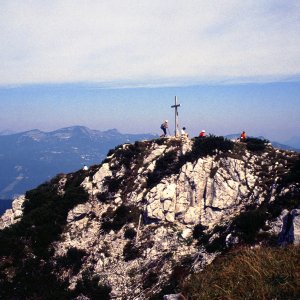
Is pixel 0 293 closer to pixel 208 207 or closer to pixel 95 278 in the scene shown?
pixel 95 278

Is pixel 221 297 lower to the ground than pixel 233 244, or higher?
higher

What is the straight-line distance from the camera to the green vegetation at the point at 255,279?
942cm

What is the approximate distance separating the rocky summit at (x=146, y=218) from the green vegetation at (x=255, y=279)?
38.6 feet

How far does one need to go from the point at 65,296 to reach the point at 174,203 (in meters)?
14.4

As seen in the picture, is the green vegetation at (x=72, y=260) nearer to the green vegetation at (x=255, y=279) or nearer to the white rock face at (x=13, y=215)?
the white rock face at (x=13, y=215)

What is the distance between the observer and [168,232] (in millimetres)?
33156

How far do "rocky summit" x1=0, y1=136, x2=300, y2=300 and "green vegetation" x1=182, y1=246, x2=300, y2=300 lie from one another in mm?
11750

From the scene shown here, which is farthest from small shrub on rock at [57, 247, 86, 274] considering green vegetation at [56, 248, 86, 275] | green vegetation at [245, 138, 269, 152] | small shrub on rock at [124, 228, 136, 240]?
green vegetation at [245, 138, 269, 152]

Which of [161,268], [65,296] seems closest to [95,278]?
[65,296]

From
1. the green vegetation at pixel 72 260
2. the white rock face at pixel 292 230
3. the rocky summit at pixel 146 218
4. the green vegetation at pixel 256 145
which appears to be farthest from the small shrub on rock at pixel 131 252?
the green vegetation at pixel 256 145

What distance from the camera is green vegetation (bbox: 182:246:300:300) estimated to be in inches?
371

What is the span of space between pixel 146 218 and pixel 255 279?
25.9m

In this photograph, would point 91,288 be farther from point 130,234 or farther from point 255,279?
point 255,279

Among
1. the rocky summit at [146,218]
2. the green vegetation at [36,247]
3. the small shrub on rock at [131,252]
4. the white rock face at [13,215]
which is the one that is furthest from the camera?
the white rock face at [13,215]
